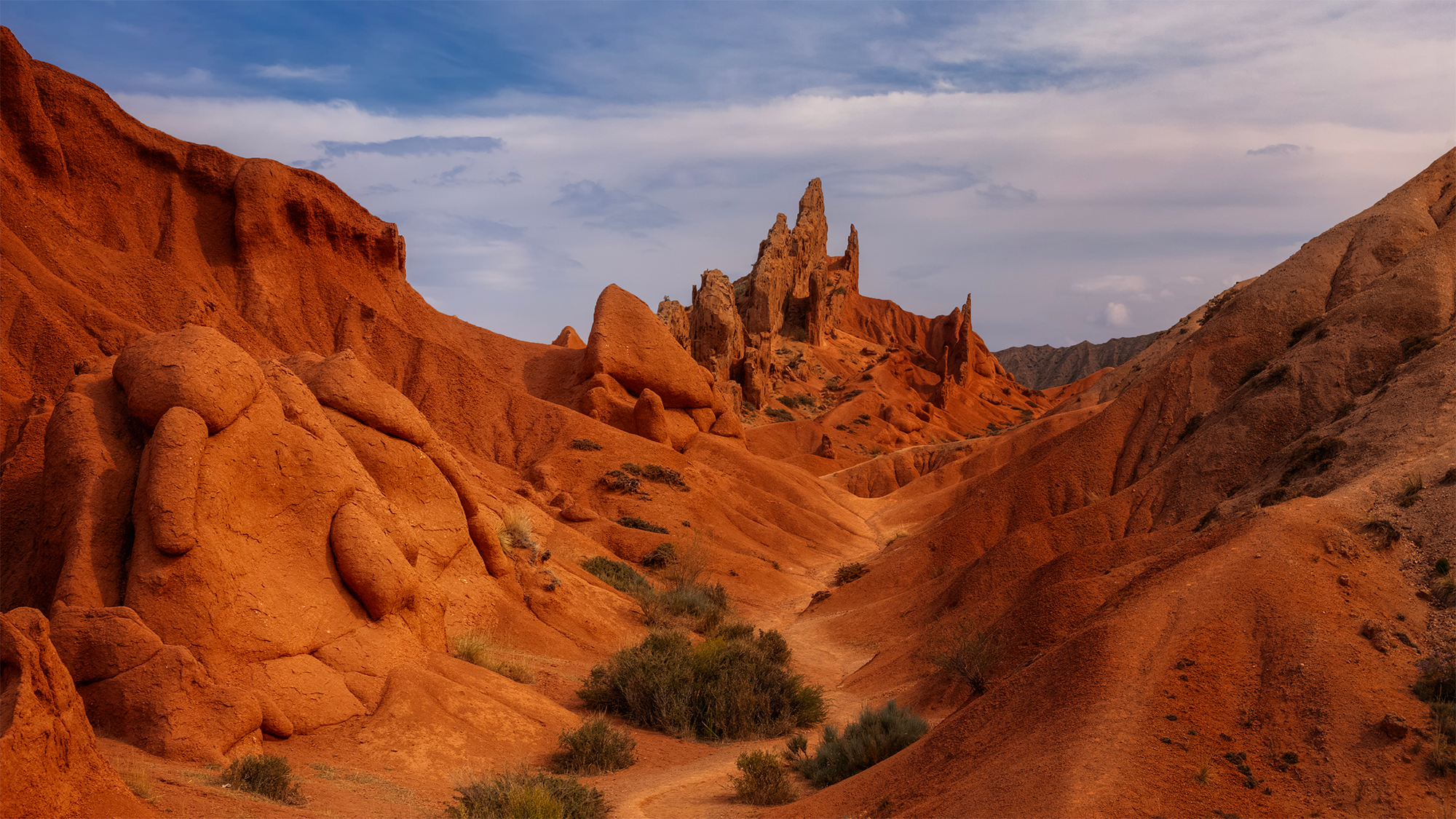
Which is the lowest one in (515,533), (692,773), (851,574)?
(851,574)

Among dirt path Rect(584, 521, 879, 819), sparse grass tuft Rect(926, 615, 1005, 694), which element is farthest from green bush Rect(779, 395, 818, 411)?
sparse grass tuft Rect(926, 615, 1005, 694)

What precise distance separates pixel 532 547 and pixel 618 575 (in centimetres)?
420

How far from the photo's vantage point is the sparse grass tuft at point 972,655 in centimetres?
1262

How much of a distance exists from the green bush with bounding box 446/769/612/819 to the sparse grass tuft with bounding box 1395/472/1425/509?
9.63 meters

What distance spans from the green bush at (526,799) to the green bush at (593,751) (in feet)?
4.69

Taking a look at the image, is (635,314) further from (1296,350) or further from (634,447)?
(1296,350)

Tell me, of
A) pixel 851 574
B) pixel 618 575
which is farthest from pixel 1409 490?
pixel 851 574

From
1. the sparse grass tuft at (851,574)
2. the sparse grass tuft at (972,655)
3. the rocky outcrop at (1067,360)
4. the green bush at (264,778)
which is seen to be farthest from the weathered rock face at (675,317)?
the rocky outcrop at (1067,360)

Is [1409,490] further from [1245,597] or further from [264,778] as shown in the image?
[264,778]

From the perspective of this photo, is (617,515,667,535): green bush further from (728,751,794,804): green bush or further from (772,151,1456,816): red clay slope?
(728,751,794,804): green bush

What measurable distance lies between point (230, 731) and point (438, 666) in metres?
3.41

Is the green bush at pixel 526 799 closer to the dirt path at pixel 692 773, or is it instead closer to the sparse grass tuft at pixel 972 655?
the dirt path at pixel 692 773

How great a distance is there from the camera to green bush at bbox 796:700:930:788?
10000mm

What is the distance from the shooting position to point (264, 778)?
24.7 ft
